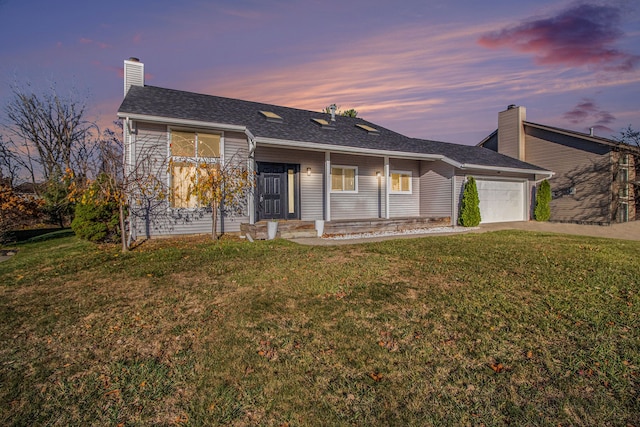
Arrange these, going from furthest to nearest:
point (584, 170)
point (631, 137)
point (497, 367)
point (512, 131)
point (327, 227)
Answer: point (512, 131) < point (631, 137) < point (584, 170) < point (327, 227) < point (497, 367)

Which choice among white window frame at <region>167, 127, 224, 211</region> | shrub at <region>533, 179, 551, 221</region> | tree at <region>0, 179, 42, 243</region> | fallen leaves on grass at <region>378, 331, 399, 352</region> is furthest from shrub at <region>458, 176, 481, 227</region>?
tree at <region>0, 179, 42, 243</region>

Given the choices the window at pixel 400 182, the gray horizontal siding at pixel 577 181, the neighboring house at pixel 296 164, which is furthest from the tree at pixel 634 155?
the window at pixel 400 182

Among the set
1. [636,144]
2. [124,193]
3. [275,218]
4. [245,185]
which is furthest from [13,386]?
[636,144]

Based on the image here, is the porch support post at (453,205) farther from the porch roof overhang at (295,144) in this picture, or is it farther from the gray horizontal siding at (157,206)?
the gray horizontal siding at (157,206)

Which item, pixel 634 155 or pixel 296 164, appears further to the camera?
pixel 634 155

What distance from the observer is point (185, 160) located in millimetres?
10016

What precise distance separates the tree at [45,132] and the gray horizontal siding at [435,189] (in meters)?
21.4

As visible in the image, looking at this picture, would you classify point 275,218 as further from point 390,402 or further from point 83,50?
point 83,50

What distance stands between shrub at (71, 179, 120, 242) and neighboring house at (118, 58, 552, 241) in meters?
0.62

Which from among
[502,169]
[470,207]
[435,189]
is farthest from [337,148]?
[502,169]

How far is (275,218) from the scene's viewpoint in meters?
11.5

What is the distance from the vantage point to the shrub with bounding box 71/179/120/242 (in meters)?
9.15

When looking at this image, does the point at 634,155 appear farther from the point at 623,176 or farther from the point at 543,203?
the point at 543,203

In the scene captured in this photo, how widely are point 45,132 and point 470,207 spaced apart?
28169 millimetres
